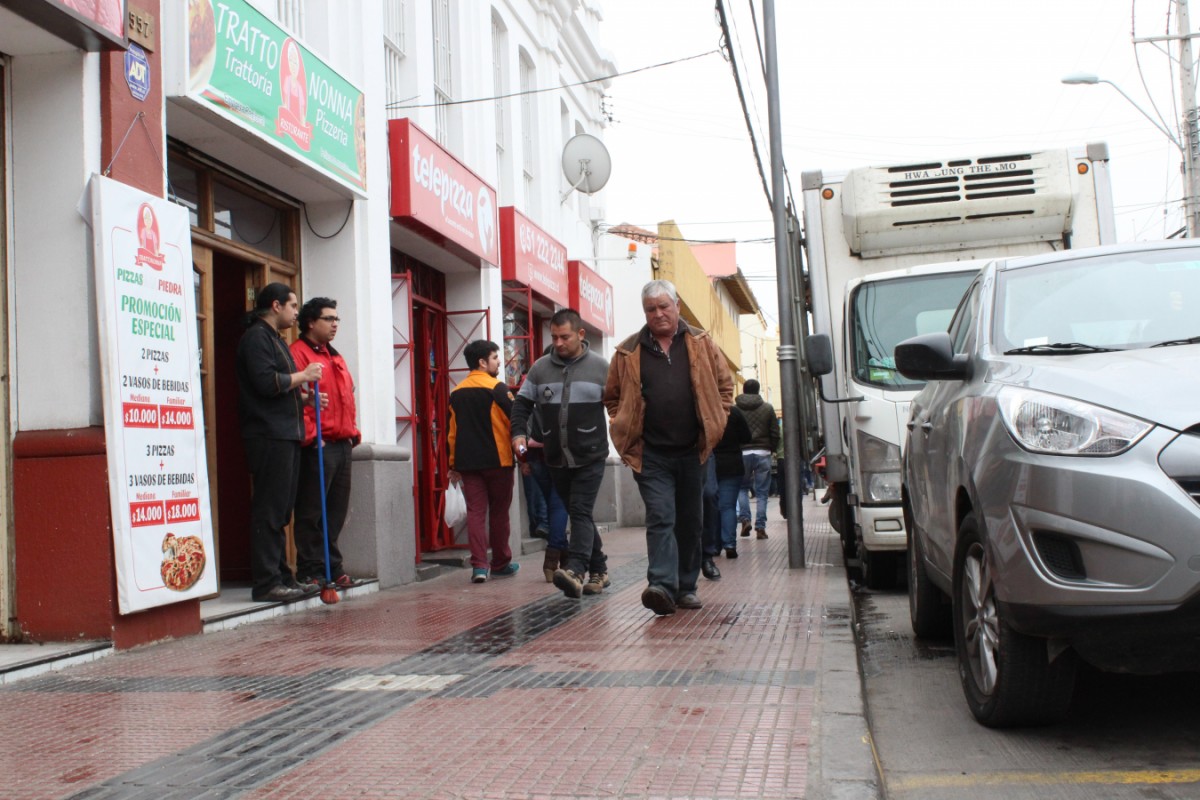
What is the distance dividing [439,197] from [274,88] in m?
3.40

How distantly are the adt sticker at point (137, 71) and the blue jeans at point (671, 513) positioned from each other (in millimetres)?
3504

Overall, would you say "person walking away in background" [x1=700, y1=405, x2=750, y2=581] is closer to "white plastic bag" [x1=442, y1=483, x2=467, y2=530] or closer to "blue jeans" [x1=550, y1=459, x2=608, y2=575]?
"blue jeans" [x1=550, y1=459, x2=608, y2=575]

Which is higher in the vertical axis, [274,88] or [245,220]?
[274,88]

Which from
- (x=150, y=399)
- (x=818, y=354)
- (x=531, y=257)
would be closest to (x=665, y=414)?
(x=818, y=354)

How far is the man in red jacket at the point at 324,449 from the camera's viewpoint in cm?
895

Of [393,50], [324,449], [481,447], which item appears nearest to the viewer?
[324,449]

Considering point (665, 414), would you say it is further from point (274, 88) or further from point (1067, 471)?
point (1067, 471)

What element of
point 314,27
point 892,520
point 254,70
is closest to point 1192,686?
point 892,520

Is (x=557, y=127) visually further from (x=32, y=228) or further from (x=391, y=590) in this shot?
(x=32, y=228)

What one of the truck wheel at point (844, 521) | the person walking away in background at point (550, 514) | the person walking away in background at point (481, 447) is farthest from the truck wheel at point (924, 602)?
the person walking away in background at point (481, 447)

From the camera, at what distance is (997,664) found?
4.41m

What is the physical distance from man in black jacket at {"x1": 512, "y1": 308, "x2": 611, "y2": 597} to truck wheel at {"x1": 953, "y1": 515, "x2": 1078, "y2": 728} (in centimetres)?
410

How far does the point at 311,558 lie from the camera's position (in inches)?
356

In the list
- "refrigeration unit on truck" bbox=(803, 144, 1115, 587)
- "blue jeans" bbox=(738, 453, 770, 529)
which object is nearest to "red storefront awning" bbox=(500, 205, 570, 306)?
"blue jeans" bbox=(738, 453, 770, 529)
